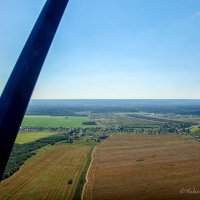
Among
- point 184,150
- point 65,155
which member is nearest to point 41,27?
point 65,155

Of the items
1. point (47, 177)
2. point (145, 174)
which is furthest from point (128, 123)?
point (47, 177)

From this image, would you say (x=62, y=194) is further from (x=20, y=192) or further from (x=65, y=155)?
(x=65, y=155)

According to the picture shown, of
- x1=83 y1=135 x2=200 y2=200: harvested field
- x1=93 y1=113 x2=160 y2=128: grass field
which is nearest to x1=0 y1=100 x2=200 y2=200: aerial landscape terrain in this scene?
x1=83 y1=135 x2=200 y2=200: harvested field

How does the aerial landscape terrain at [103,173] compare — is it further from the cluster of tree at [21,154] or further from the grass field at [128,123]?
the grass field at [128,123]

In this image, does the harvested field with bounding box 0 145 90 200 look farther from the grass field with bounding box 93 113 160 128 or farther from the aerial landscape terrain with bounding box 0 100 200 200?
the grass field with bounding box 93 113 160 128

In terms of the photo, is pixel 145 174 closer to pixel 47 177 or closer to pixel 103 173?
pixel 103 173
